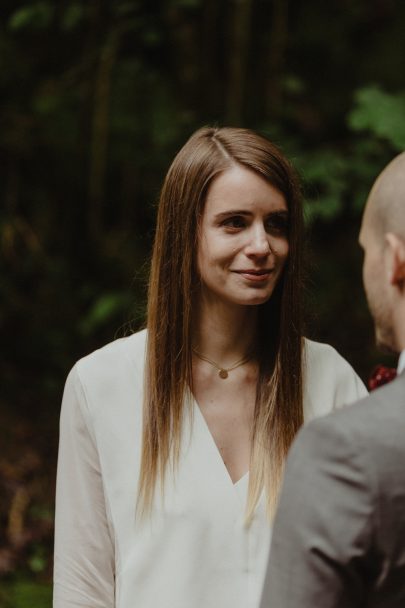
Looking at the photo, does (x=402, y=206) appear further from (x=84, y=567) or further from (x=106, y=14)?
(x=106, y=14)

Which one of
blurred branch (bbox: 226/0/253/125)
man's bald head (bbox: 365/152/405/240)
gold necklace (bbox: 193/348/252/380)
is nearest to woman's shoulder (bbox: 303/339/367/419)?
gold necklace (bbox: 193/348/252/380)

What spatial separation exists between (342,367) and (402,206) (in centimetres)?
105

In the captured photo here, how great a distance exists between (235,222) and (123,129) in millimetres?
5315

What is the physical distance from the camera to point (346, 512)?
1.39 metres

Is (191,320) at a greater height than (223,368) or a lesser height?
greater

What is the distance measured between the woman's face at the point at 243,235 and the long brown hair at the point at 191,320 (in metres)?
0.04

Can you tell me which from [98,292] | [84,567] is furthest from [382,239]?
[98,292]

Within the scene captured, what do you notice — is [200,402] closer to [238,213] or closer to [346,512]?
[238,213]

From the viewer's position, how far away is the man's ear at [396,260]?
1.56 meters

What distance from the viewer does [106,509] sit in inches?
96.0

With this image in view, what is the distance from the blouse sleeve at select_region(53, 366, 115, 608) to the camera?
7.97 ft

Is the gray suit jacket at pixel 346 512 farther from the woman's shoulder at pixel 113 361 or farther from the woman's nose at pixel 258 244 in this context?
the woman's shoulder at pixel 113 361

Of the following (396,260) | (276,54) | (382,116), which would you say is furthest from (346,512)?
(276,54)

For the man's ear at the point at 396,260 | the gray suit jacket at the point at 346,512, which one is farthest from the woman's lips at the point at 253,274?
the gray suit jacket at the point at 346,512
